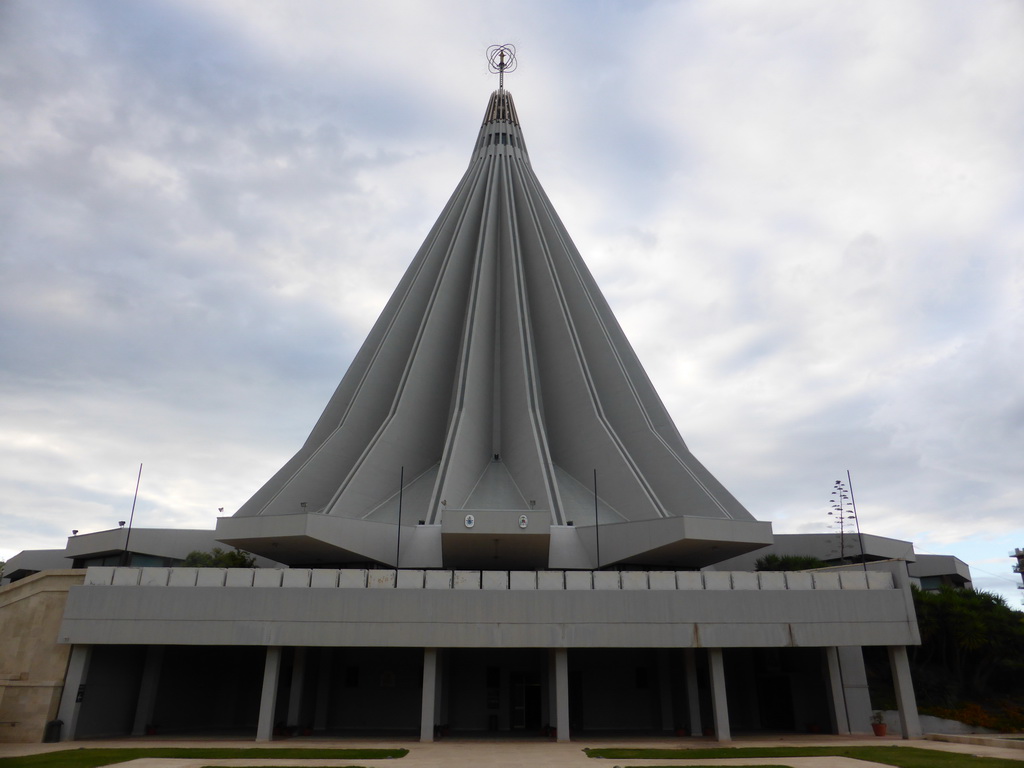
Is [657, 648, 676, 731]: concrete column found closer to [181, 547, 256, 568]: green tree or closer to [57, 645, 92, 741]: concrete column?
[57, 645, 92, 741]: concrete column

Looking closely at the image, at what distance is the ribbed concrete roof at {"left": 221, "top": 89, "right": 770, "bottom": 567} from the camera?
26500 mm

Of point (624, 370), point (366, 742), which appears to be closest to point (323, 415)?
point (624, 370)

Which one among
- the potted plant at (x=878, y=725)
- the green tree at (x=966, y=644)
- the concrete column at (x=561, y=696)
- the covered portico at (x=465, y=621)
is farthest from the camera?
the green tree at (x=966, y=644)

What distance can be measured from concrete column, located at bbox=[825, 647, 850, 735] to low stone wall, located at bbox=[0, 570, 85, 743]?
22565mm

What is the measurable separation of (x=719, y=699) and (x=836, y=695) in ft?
13.9

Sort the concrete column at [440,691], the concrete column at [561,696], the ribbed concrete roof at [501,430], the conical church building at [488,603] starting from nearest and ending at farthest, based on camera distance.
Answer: the concrete column at [561,696]
the conical church building at [488,603]
the concrete column at [440,691]
the ribbed concrete roof at [501,430]

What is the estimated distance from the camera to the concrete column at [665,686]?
23.3 metres

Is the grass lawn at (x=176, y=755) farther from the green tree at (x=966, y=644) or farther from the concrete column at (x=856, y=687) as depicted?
the green tree at (x=966, y=644)

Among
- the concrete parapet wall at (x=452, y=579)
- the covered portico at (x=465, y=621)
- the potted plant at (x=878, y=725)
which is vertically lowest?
the potted plant at (x=878, y=725)

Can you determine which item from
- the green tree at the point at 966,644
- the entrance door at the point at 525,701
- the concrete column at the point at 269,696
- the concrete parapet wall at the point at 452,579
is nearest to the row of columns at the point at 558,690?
the concrete column at the point at 269,696

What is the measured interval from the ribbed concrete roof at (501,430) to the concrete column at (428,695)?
16.4 ft

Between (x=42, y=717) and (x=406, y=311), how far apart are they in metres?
27.7

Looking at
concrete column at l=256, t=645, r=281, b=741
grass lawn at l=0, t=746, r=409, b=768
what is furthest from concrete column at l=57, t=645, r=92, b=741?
concrete column at l=256, t=645, r=281, b=741

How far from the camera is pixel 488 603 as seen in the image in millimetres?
19906
